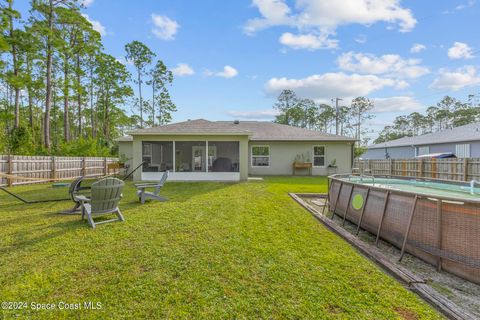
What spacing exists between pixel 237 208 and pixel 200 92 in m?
16.4

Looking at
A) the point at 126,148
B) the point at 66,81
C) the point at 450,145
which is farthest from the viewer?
the point at 66,81

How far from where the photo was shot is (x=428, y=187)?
6.38 meters

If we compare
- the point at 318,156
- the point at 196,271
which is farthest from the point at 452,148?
the point at 196,271

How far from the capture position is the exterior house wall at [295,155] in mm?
16391

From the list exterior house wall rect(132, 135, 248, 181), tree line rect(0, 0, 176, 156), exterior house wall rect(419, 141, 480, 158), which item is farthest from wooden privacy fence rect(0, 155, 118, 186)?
exterior house wall rect(419, 141, 480, 158)

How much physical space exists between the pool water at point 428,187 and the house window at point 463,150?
14.5 meters

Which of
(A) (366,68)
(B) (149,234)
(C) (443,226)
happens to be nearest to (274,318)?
(C) (443,226)

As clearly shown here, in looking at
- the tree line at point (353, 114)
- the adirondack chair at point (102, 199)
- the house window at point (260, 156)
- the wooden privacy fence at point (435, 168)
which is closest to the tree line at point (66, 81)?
the house window at point (260, 156)

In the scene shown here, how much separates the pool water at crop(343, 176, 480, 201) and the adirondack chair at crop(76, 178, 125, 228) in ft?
18.1

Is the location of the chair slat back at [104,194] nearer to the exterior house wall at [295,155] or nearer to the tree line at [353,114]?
the exterior house wall at [295,155]

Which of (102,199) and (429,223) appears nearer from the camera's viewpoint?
(429,223)

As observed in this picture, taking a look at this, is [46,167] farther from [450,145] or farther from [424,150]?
[424,150]

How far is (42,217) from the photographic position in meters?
5.62

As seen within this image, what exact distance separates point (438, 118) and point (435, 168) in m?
47.0
